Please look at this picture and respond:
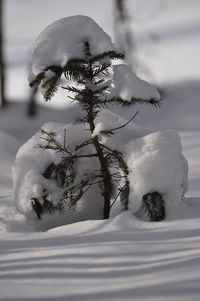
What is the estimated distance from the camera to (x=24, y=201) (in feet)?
11.7

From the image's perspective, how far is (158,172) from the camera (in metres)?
3.31

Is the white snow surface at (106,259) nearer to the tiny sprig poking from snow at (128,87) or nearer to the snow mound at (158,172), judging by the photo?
the snow mound at (158,172)

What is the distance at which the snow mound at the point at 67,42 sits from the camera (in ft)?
10.7

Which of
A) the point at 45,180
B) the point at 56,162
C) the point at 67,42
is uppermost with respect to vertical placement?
the point at 67,42

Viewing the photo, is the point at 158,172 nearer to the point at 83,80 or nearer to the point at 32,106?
the point at 83,80

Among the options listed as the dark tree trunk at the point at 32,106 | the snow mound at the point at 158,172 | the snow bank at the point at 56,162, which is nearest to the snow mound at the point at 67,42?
the snow bank at the point at 56,162

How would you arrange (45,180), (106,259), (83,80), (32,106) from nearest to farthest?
1. (106,259)
2. (83,80)
3. (45,180)
4. (32,106)

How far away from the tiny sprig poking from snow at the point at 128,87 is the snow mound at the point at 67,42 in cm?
16

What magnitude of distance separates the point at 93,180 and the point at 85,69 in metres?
0.70

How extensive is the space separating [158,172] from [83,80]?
28.1 inches

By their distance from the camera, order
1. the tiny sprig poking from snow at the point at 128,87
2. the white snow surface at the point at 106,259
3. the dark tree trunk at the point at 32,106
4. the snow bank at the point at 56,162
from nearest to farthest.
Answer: the white snow surface at the point at 106,259, the tiny sprig poking from snow at the point at 128,87, the snow bank at the point at 56,162, the dark tree trunk at the point at 32,106

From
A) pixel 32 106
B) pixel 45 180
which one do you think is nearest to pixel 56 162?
pixel 45 180

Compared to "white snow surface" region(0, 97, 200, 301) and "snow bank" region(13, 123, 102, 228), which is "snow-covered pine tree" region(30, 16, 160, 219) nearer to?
"snow bank" region(13, 123, 102, 228)

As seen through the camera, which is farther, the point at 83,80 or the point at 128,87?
the point at 83,80
